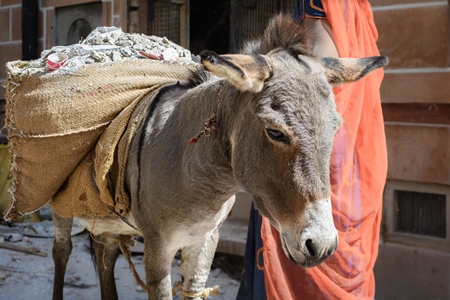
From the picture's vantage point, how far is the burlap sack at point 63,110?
122 inches

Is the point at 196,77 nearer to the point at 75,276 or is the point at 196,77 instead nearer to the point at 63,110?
the point at 63,110

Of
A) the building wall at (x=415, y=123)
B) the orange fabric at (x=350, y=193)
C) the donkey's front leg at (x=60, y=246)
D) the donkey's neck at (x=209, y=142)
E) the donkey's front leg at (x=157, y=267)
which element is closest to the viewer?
the donkey's neck at (x=209, y=142)

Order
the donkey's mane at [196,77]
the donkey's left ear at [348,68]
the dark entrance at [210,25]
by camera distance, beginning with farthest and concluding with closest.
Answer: the dark entrance at [210,25] < the donkey's mane at [196,77] < the donkey's left ear at [348,68]

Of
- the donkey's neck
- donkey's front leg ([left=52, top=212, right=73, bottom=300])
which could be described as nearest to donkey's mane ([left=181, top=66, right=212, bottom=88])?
the donkey's neck

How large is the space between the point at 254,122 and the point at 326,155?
287 mm

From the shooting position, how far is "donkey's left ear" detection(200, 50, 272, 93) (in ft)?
6.48

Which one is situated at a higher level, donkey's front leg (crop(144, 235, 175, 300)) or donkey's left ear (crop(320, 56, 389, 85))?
donkey's left ear (crop(320, 56, 389, 85))

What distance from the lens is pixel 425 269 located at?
14.5 ft

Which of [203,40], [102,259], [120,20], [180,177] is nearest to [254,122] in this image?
[180,177]

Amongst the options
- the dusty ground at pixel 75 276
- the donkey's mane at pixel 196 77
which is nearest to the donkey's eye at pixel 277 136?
the donkey's mane at pixel 196 77

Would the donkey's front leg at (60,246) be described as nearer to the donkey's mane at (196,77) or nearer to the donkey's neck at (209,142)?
the donkey's mane at (196,77)

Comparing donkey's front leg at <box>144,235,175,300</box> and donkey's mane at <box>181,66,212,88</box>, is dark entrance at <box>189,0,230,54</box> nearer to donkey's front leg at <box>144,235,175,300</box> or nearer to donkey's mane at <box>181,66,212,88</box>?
donkey's mane at <box>181,66,212,88</box>

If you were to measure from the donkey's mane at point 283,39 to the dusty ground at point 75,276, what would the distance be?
2983 millimetres

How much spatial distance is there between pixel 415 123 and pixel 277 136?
2.63 m
